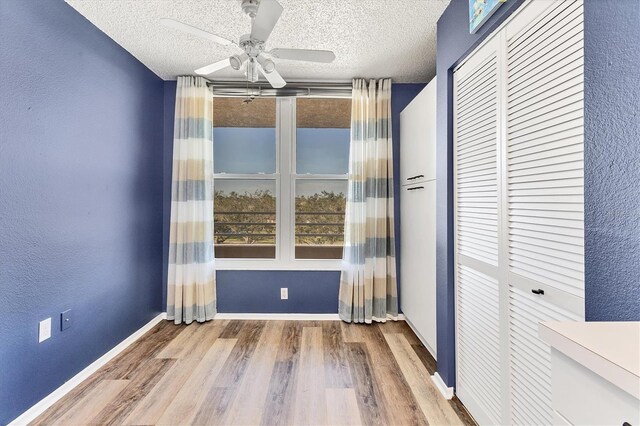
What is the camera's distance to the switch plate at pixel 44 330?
5.99 ft

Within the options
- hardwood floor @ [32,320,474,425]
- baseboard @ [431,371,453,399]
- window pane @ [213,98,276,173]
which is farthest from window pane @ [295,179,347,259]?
baseboard @ [431,371,453,399]

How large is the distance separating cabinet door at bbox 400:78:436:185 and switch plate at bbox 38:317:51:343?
266cm

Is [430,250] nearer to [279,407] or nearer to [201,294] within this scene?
[279,407]

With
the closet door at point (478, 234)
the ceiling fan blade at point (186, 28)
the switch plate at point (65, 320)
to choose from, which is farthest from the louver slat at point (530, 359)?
the switch plate at point (65, 320)

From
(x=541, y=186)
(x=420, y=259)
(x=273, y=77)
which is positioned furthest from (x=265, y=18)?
(x=420, y=259)

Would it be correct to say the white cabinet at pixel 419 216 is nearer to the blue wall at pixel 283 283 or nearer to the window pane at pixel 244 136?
the blue wall at pixel 283 283

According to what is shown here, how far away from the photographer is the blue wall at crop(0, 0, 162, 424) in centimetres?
165

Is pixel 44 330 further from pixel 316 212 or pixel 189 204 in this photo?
pixel 316 212

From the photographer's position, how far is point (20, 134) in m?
1.68

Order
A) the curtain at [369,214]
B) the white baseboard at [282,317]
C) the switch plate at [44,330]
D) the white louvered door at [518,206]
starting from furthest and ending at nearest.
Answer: the white baseboard at [282,317], the curtain at [369,214], the switch plate at [44,330], the white louvered door at [518,206]

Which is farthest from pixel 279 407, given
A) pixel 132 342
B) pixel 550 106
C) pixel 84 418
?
pixel 550 106

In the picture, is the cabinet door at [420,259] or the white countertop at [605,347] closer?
the white countertop at [605,347]

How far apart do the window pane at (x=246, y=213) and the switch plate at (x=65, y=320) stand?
1.53 meters

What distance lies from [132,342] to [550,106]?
3.26 metres
